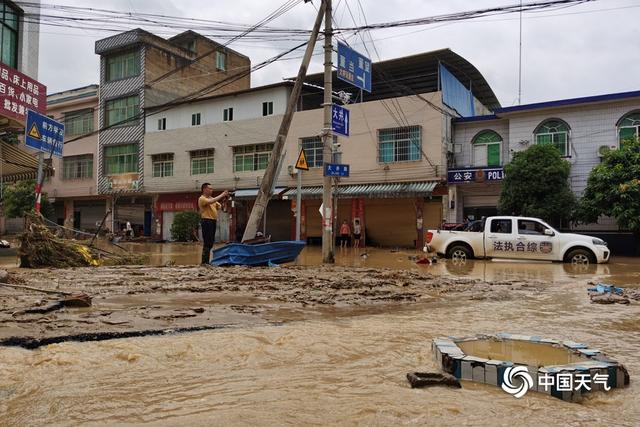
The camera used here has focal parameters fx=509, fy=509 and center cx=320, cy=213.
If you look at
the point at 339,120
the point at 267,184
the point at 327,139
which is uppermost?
the point at 339,120

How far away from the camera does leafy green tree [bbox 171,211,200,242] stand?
95.7 feet

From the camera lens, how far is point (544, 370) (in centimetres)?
314

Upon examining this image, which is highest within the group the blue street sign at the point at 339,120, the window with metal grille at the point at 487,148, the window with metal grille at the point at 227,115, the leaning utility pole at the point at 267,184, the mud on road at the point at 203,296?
the window with metal grille at the point at 227,115

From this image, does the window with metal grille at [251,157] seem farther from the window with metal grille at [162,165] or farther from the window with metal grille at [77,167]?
the window with metal grille at [77,167]

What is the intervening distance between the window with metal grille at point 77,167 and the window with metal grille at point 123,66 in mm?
6113

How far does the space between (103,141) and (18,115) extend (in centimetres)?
2199

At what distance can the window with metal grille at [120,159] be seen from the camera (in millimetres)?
34812

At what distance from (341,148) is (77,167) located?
22232 millimetres

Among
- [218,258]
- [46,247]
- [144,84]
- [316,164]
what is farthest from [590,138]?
[144,84]

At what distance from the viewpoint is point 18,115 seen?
15.2 metres

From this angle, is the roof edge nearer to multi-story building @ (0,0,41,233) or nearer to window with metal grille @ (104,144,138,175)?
multi-story building @ (0,0,41,233)

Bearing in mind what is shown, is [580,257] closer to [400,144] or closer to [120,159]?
[400,144]

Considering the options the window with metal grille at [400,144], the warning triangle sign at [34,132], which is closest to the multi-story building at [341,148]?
the window with metal grille at [400,144]

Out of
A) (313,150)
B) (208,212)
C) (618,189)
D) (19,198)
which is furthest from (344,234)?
(19,198)
